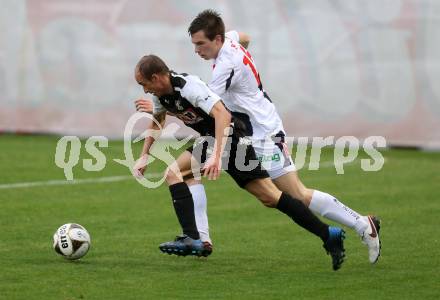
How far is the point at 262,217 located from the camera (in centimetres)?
1047

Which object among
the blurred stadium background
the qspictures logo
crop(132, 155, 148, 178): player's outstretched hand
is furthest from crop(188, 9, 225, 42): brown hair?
the blurred stadium background

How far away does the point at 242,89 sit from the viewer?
814 cm

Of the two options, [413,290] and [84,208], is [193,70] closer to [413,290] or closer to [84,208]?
[84,208]

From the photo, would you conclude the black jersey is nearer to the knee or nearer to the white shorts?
the white shorts

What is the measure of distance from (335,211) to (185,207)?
117cm

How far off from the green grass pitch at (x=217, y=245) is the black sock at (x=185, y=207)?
0.26 metres

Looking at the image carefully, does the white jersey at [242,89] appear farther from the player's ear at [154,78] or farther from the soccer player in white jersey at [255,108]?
the player's ear at [154,78]

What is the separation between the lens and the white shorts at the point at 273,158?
7.95m

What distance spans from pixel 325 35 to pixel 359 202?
5979 mm

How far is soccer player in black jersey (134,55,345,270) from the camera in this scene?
7.40 m

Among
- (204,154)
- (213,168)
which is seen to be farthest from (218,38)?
(213,168)

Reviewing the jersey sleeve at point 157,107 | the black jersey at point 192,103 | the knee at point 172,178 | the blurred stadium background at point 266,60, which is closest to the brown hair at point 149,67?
the black jersey at point 192,103

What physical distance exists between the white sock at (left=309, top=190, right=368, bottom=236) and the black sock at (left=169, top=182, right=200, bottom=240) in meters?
0.94

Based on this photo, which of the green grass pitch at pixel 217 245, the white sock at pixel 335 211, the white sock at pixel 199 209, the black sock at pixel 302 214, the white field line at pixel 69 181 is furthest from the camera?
the white field line at pixel 69 181
